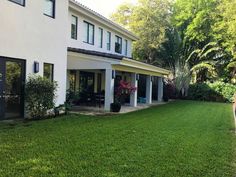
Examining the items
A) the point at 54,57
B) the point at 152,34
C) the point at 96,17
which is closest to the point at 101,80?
the point at 96,17

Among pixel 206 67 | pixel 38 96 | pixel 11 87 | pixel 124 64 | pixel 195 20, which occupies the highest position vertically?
pixel 195 20

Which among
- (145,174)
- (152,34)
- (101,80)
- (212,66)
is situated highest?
(152,34)

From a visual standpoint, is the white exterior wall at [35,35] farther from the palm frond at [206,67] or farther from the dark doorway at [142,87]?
the palm frond at [206,67]

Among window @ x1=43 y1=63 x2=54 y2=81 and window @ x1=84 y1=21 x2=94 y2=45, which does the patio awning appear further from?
window @ x1=43 y1=63 x2=54 y2=81

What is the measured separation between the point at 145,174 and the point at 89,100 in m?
15.0

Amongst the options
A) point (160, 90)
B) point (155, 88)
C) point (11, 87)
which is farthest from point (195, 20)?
point (11, 87)

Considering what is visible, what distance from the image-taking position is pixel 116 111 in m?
17.2

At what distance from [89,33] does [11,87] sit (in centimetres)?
936

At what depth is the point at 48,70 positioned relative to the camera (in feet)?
47.9

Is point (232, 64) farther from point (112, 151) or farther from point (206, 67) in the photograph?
point (112, 151)

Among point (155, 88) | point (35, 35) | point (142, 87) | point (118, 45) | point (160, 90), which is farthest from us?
point (155, 88)

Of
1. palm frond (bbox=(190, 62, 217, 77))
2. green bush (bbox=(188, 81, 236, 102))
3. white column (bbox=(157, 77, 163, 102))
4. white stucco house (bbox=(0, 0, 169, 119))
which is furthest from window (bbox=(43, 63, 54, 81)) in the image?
palm frond (bbox=(190, 62, 217, 77))

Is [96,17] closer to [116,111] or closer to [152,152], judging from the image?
[116,111]

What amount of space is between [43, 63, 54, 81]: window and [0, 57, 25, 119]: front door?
5.26 ft
